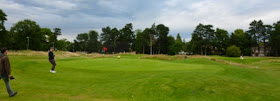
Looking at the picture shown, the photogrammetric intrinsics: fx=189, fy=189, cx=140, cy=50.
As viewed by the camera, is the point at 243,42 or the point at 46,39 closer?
the point at 243,42

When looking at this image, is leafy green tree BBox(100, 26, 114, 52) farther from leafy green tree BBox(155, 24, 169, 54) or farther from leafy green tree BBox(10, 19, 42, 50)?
A: leafy green tree BBox(10, 19, 42, 50)

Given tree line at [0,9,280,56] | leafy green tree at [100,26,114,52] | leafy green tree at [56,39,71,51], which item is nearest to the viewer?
tree line at [0,9,280,56]

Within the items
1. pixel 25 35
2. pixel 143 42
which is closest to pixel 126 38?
pixel 143 42

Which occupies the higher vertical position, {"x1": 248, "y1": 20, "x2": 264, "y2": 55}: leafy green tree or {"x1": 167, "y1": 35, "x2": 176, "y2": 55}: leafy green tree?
{"x1": 248, "y1": 20, "x2": 264, "y2": 55}: leafy green tree

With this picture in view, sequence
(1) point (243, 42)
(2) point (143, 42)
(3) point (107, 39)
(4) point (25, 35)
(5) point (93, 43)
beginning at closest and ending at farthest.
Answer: (1) point (243, 42)
(4) point (25, 35)
(2) point (143, 42)
(3) point (107, 39)
(5) point (93, 43)

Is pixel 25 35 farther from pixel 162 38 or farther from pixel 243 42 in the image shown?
pixel 243 42

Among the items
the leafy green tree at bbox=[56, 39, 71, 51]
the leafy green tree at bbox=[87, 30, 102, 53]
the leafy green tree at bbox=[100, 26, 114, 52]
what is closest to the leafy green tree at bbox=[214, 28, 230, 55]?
the leafy green tree at bbox=[100, 26, 114, 52]

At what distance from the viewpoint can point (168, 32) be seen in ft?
371

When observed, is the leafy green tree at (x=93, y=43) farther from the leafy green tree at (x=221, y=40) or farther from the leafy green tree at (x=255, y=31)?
the leafy green tree at (x=255, y=31)

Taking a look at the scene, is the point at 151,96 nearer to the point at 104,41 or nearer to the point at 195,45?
the point at 195,45

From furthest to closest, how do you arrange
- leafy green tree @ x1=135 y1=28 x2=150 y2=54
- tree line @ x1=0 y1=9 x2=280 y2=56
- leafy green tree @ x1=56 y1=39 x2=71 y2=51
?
leafy green tree @ x1=56 y1=39 x2=71 y2=51
leafy green tree @ x1=135 y1=28 x2=150 y2=54
tree line @ x1=0 y1=9 x2=280 y2=56

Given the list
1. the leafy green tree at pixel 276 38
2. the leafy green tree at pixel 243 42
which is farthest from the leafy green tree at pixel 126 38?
the leafy green tree at pixel 276 38

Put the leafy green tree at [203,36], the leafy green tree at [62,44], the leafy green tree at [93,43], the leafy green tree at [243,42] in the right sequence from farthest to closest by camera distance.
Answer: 1. the leafy green tree at [62,44]
2. the leafy green tree at [93,43]
3. the leafy green tree at [203,36]
4. the leafy green tree at [243,42]

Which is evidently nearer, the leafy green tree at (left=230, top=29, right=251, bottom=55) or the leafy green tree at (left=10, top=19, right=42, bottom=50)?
the leafy green tree at (left=230, top=29, right=251, bottom=55)
